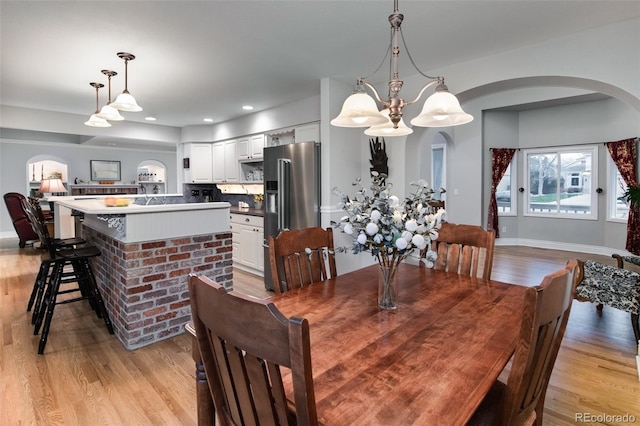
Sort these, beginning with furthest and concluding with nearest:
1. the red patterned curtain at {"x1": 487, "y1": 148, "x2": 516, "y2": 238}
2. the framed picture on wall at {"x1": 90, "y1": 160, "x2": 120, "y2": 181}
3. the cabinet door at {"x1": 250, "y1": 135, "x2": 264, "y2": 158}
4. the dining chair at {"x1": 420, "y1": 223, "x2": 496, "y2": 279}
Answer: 1. the framed picture on wall at {"x1": 90, "y1": 160, "x2": 120, "y2": 181}
2. the red patterned curtain at {"x1": 487, "y1": 148, "x2": 516, "y2": 238}
3. the cabinet door at {"x1": 250, "y1": 135, "x2": 264, "y2": 158}
4. the dining chair at {"x1": 420, "y1": 223, "x2": 496, "y2": 279}

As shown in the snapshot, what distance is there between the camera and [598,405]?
2.02m

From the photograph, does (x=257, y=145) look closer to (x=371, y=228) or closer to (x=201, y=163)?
(x=201, y=163)

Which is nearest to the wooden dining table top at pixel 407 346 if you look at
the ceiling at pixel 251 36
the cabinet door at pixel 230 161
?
the ceiling at pixel 251 36

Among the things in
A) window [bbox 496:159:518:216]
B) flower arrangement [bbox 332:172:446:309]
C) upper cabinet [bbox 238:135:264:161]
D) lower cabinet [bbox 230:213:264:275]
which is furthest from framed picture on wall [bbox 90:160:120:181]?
flower arrangement [bbox 332:172:446:309]

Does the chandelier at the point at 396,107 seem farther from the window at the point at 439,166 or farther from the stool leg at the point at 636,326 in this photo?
the window at the point at 439,166

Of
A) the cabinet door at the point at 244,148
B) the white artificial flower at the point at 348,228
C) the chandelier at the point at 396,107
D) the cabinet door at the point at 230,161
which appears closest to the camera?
the white artificial flower at the point at 348,228

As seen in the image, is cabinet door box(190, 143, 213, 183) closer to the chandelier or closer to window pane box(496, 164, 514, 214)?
the chandelier

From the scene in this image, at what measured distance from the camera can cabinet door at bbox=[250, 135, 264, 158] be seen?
557 cm

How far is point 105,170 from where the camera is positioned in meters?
10.2

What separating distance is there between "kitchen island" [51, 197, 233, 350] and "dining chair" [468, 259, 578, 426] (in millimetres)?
2444

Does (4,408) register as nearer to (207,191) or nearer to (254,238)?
(254,238)

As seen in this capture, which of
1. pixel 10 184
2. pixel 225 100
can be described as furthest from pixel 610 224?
pixel 10 184

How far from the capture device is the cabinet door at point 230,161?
242 inches

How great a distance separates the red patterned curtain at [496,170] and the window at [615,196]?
5.39 ft
